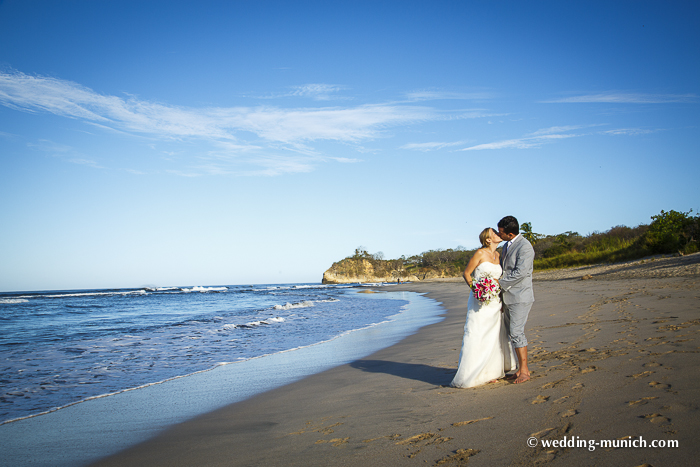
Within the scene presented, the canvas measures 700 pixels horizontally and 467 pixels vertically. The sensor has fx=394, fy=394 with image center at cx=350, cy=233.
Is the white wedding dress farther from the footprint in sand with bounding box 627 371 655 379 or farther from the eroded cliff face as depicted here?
the eroded cliff face

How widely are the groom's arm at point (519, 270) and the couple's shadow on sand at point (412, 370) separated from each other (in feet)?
5.02

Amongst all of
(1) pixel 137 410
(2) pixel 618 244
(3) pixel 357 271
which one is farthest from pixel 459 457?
(3) pixel 357 271

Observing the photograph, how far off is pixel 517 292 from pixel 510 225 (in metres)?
0.83

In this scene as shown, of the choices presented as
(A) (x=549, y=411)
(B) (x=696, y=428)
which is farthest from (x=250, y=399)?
(B) (x=696, y=428)

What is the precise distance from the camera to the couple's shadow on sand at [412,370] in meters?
5.51

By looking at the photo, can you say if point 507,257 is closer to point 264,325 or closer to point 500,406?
point 500,406

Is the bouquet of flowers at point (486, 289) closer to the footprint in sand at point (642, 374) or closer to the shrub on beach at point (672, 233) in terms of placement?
the footprint in sand at point (642, 374)

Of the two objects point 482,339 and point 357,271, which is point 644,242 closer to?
point 482,339

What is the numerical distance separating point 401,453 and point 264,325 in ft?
41.5

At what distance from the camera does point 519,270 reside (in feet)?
15.5

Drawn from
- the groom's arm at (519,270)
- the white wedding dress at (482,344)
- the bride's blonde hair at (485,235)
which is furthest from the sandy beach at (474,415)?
the bride's blonde hair at (485,235)

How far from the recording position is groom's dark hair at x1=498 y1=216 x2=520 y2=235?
4.91 meters

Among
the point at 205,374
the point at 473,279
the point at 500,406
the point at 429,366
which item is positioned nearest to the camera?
the point at 500,406

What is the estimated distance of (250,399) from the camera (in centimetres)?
554
